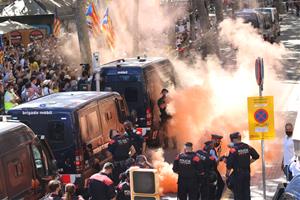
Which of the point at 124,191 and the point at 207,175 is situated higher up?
the point at 124,191

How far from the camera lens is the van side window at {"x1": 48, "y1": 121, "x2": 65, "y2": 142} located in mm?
11516

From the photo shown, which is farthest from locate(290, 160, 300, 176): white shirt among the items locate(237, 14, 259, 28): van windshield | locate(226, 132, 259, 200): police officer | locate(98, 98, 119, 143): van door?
locate(237, 14, 259, 28): van windshield

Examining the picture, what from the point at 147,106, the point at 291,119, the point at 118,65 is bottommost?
the point at 291,119

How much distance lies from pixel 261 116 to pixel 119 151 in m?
2.75

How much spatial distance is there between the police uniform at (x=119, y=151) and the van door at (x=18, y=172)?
7.66 ft

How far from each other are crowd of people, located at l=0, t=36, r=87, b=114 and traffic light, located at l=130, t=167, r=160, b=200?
1036cm

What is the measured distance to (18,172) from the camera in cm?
967

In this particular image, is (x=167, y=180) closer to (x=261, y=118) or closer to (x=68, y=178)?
(x=68, y=178)

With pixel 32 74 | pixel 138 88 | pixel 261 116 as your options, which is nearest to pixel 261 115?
pixel 261 116

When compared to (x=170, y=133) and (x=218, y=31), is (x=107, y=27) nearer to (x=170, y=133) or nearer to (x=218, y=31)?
(x=170, y=133)

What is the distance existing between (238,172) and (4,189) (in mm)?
4114

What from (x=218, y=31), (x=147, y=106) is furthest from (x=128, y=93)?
(x=218, y=31)

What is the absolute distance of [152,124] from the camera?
15977 millimetres

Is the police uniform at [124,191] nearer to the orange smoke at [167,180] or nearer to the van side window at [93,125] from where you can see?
the van side window at [93,125]
